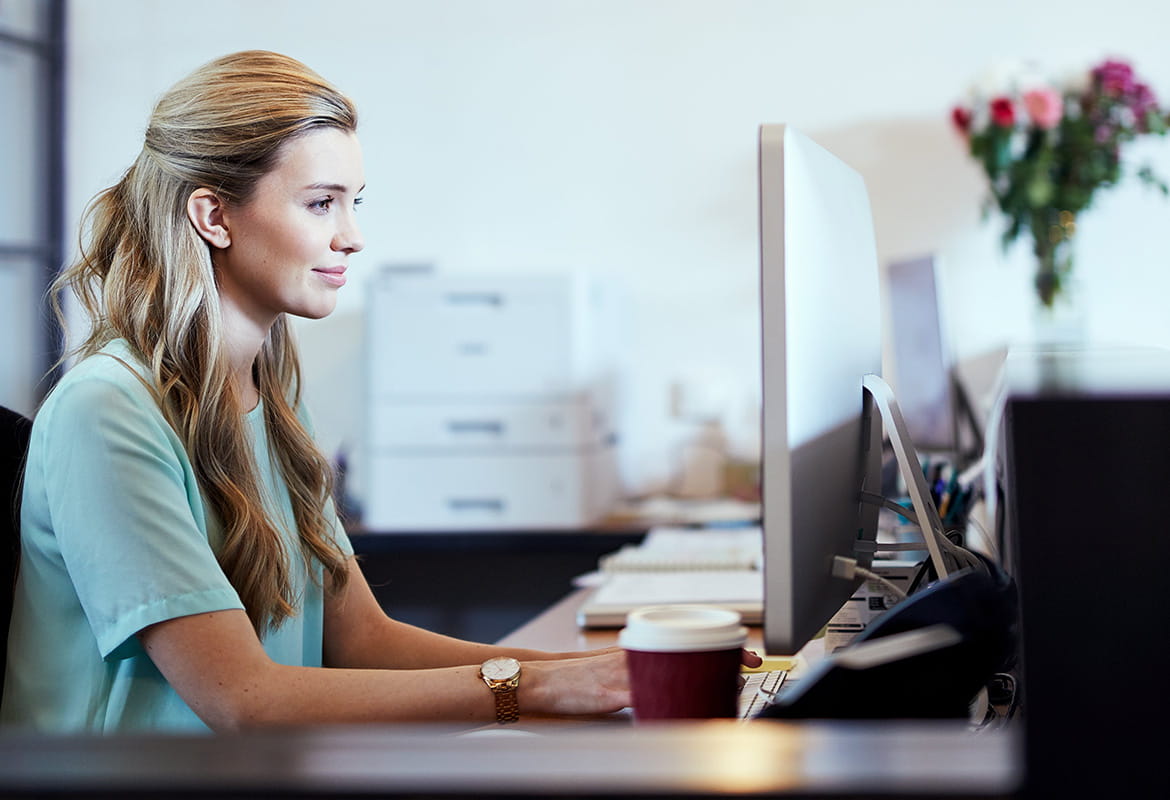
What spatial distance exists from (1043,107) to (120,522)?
2.33 m

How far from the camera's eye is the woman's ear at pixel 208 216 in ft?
3.85

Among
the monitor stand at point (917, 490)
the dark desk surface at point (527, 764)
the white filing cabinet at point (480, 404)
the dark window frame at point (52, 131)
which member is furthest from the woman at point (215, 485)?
the dark window frame at point (52, 131)

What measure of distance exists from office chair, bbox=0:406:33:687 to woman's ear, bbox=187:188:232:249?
27 cm

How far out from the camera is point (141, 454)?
3.29 feet

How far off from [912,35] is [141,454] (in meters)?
2.55

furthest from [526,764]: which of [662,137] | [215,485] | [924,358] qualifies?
[662,137]

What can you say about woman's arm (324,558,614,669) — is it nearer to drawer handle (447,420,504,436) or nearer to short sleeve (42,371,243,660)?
short sleeve (42,371,243,660)

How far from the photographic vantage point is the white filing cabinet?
2682 mm

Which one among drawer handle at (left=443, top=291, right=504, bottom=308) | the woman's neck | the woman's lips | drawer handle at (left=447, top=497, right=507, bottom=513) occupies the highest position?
drawer handle at (left=443, top=291, right=504, bottom=308)

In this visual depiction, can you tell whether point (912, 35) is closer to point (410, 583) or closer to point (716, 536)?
point (716, 536)

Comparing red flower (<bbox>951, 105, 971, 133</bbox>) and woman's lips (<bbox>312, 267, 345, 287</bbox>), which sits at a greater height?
red flower (<bbox>951, 105, 971, 133</bbox>)

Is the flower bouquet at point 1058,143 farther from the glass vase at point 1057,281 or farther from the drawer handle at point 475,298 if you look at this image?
the drawer handle at point 475,298

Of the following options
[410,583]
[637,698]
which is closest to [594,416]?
[410,583]

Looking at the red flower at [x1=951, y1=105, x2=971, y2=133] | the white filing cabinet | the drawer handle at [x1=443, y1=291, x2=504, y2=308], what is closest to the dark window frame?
the white filing cabinet
